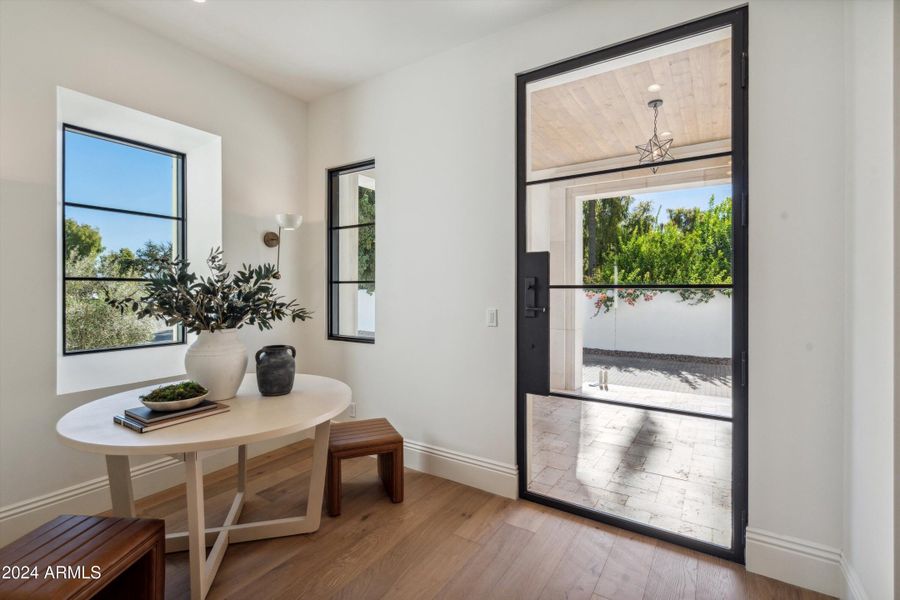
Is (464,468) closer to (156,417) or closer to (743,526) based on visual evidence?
(743,526)

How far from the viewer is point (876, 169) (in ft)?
4.54

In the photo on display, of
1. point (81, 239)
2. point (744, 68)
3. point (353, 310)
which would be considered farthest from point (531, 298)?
point (81, 239)

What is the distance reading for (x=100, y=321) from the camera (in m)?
2.59

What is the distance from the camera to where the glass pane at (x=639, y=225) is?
1.93 m

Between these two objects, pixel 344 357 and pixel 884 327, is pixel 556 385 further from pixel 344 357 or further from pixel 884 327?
pixel 344 357

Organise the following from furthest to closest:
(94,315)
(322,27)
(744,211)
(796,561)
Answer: (94,315), (322,27), (744,211), (796,561)

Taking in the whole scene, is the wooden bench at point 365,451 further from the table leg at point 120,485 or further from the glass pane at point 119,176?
the glass pane at point 119,176

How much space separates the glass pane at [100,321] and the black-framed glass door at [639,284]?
2301 millimetres

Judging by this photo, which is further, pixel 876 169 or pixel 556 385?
pixel 556 385

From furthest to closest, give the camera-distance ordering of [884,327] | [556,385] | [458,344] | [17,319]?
[458,344]
[556,385]
[17,319]
[884,327]

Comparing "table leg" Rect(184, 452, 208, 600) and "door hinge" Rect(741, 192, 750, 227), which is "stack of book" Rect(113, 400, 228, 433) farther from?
"door hinge" Rect(741, 192, 750, 227)

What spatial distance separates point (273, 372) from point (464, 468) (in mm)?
1340

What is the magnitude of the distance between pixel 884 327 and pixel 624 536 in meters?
1.42

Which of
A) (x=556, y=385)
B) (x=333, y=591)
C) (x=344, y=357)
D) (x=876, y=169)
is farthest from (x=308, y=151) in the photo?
(x=876, y=169)
